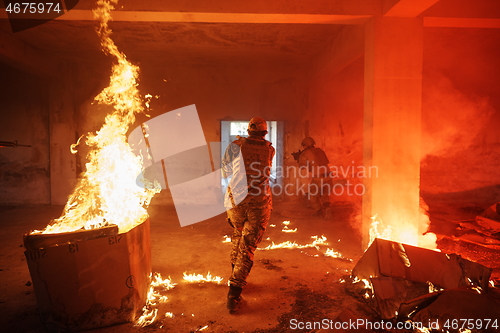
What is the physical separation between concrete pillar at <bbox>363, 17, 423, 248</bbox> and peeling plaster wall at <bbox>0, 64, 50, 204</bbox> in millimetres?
9941

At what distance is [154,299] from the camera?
3.52 meters

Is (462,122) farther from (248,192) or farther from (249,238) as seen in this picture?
(249,238)

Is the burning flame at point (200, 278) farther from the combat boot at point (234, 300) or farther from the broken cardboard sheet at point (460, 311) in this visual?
the broken cardboard sheet at point (460, 311)

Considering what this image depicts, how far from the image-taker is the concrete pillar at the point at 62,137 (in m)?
9.16

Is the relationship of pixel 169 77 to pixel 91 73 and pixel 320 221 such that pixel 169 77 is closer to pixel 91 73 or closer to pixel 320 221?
pixel 91 73

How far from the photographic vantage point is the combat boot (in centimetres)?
331

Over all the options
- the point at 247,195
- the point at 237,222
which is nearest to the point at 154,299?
the point at 237,222

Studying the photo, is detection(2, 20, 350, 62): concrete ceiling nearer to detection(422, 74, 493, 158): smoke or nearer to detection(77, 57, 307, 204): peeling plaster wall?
detection(77, 57, 307, 204): peeling plaster wall

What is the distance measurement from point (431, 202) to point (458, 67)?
436 cm

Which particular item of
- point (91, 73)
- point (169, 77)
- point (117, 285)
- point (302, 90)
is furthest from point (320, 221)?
point (91, 73)

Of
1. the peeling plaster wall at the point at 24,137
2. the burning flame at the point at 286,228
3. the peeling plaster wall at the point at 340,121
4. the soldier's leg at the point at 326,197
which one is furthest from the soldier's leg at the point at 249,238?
the peeling plaster wall at the point at 24,137

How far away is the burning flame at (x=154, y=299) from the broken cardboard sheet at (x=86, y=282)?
0.40ft

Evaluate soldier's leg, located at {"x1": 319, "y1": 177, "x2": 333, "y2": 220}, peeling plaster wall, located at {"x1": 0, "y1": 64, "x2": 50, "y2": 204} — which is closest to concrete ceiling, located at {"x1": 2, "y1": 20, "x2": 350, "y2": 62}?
peeling plaster wall, located at {"x1": 0, "y1": 64, "x2": 50, "y2": 204}

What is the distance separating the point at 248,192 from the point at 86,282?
2.02 meters
